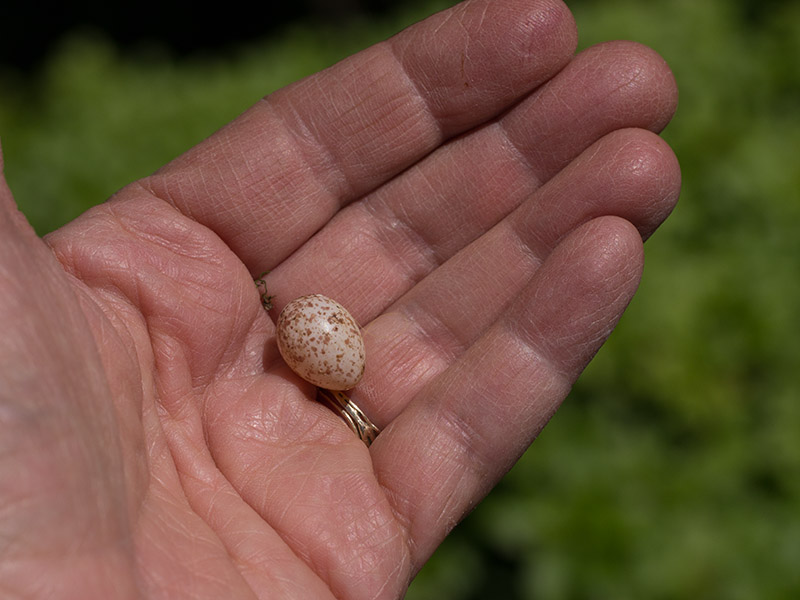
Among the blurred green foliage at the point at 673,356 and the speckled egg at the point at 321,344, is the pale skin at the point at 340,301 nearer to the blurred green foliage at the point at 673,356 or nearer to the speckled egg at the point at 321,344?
the speckled egg at the point at 321,344

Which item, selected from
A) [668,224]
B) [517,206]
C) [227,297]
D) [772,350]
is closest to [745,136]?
[668,224]

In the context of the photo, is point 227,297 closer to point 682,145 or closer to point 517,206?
point 517,206

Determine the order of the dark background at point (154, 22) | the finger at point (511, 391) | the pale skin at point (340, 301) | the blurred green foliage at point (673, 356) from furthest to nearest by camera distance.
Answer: the dark background at point (154, 22) < the blurred green foliage at point (673, 356) < the finger at point (511, 391) < the pale skin at point (340, 301)

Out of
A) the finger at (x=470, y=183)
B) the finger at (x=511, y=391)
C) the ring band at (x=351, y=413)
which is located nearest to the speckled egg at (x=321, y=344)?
the ring band at (x=351, y=413)

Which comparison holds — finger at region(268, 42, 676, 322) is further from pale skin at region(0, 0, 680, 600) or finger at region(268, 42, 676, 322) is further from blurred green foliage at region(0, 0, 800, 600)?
blurred green foliage at region(0, 0, 800, 600)

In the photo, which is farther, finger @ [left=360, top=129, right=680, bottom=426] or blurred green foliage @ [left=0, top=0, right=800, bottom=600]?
blurred green foliage @ [left=0, top=0, right=800, bottom=600]

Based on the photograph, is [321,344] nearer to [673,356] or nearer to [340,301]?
[340,301]

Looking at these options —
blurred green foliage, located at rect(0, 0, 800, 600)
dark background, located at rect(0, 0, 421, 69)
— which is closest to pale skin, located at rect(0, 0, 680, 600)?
blurred green foliage, located at rect(0, 0, 800, 600)
